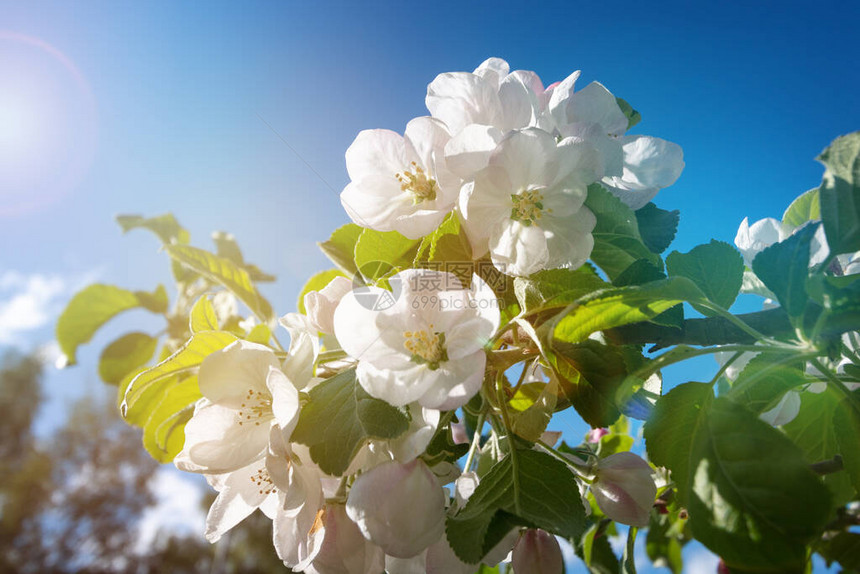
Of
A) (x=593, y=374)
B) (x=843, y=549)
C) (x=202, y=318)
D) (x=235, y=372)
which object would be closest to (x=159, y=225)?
(x=202, y=318)

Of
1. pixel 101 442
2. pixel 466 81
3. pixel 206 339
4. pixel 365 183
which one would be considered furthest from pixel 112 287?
pixel 101 442

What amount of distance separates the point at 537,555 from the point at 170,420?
0.47 metres

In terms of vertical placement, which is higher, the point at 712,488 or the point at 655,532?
the point at 712,488

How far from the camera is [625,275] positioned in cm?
47

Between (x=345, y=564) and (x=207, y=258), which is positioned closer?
(x=345, y=564)

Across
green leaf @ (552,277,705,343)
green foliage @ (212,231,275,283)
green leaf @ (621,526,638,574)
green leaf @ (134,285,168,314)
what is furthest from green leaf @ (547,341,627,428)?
green leaf @ (134,285,168,314)

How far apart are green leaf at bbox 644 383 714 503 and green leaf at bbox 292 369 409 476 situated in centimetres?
20

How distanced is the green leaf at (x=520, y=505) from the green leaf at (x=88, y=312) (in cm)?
101

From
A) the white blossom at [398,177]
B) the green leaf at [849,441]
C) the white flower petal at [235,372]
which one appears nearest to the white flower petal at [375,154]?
the white blossom at [398,177]

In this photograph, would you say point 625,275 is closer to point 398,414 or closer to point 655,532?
point 398,414

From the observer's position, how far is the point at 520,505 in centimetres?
41

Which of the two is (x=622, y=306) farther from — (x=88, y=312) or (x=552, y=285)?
(x=88, y=312)

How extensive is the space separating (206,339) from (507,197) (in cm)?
35

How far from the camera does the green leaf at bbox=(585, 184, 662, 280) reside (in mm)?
504
